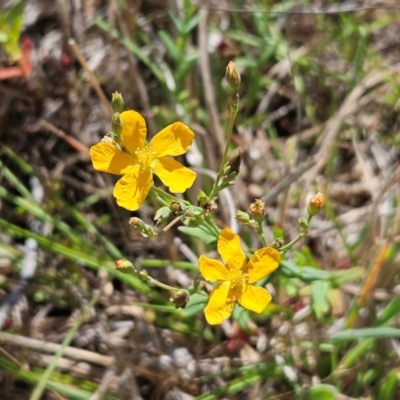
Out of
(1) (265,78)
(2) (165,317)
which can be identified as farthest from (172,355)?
(1) (265,78)

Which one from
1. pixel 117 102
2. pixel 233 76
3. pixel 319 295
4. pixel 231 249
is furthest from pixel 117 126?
pixel 319 295

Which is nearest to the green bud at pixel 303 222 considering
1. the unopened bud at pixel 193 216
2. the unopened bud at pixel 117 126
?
the unopened bud at pixel 193 216

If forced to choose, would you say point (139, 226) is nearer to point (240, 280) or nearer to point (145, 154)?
point (145, 154)

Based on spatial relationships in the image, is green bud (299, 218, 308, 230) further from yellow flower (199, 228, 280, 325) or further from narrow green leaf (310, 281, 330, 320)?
narrow green leaf (310, 281, 330, 320)

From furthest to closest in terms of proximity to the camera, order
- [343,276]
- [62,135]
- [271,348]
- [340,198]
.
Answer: [340,198]
[62,135]
[271,348]
[343,276]

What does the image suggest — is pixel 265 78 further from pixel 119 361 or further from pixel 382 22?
pixel 119 361
